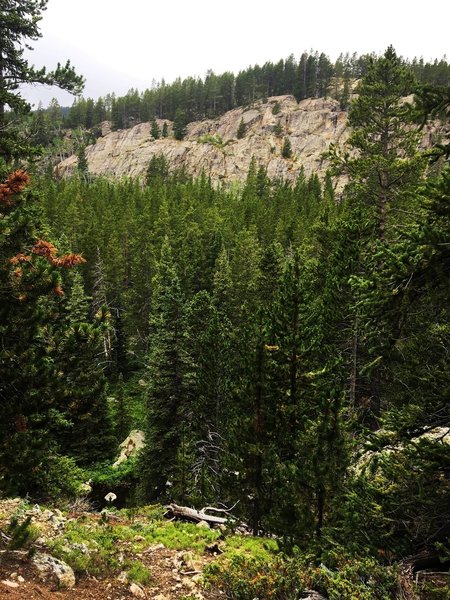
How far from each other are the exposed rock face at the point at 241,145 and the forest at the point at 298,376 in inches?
4039

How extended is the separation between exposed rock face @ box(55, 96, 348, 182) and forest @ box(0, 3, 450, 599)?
10259cm

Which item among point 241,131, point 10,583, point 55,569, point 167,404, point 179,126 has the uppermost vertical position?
point 179,126

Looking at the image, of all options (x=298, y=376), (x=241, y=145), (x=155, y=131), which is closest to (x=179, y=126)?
(x=155, y=131)

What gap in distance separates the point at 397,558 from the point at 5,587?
5.41 m

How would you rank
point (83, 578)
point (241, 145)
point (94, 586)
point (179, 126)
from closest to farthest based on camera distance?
point (94, 586) < point (83, 578) < point (241, 145) < point (179, 126)

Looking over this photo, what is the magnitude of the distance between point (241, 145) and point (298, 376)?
138 meters

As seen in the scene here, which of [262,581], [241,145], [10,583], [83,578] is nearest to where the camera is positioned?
[262,581]

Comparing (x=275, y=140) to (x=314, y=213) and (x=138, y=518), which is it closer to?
(x=314, y=213)

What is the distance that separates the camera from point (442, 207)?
5.38 meters

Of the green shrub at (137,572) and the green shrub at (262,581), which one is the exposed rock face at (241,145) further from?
the green shrub at (262,581)

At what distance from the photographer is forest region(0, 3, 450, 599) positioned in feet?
19.0

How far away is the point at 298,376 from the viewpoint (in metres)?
Result: 14.0

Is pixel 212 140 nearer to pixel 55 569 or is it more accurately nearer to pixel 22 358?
pixel 22 358

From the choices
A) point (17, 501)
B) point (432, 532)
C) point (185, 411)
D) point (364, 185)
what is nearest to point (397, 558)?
point (432, 532)
